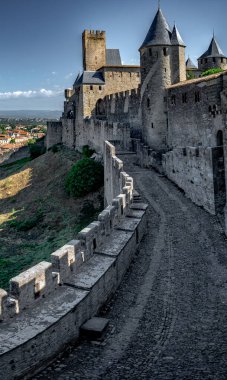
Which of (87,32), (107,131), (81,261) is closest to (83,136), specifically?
(107,131)

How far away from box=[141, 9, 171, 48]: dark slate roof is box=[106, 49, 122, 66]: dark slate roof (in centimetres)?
2419

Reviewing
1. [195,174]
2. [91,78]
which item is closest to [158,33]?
[195,174]

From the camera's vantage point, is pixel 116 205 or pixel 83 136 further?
pixel 83 136

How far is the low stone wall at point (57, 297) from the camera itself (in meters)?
6.39

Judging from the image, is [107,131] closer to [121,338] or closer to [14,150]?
[121,338]

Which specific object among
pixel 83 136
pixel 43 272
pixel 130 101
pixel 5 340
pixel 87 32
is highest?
pixel 87 32

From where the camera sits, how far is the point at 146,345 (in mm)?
7594

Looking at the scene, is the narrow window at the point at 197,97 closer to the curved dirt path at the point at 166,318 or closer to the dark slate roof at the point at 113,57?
the curved dirt path at the point at 166,318

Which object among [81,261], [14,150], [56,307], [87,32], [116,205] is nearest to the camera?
[56,307]

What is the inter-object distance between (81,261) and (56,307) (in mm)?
1925

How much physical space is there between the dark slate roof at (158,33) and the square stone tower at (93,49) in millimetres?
22829

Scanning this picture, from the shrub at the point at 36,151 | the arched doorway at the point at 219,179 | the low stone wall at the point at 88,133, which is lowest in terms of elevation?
the arched doorway at the point at 219,179

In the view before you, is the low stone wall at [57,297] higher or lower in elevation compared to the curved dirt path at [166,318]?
higher

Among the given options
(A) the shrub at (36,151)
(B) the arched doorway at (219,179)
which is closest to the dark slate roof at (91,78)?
(A) the shrub at (36,151)
